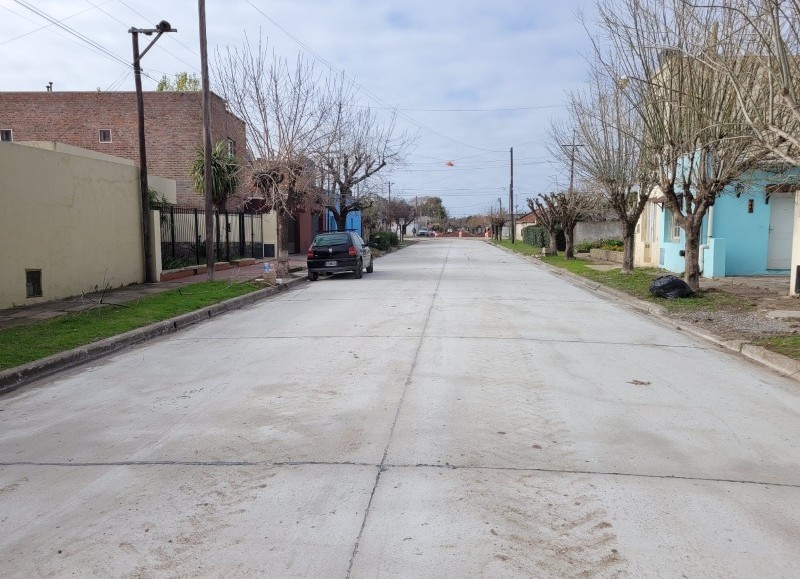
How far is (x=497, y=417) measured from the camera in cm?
609

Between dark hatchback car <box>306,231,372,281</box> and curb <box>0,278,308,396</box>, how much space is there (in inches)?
258

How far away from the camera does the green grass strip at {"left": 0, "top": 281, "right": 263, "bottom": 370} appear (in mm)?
9062

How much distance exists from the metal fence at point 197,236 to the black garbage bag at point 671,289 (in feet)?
47.2

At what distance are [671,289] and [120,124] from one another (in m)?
26.6

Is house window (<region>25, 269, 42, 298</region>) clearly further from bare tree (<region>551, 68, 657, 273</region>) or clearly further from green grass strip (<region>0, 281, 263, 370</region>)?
bare tree (<region>551, 68, 657, 273</region>)

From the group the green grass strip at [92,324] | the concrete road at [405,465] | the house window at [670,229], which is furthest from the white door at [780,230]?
the green grass strip at [92,324]

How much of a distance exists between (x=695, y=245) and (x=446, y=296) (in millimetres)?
5985

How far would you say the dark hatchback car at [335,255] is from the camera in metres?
21.9

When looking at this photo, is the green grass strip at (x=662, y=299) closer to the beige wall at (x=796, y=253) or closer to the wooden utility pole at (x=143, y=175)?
the beige wall at (x=796, y=253)

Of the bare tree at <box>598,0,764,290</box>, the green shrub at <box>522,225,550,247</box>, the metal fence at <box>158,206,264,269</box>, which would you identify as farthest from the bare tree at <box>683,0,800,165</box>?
the green shrub at <box>522,225,550,247</box>

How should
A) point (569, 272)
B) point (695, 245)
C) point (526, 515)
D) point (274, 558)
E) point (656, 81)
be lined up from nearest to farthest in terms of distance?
point (274, 558) → point (526, 515) → point (656, 81) → point (695, 245) → point (569, 272)

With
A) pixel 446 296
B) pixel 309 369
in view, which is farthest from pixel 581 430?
pixel 446 296

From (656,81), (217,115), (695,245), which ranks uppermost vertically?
(217,115)

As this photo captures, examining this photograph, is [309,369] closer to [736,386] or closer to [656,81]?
[736,386]
